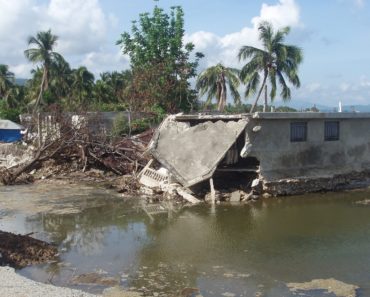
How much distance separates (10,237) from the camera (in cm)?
1013

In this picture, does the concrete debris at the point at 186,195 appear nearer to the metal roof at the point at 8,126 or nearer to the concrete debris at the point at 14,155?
the concrete debris at the point at 14,155

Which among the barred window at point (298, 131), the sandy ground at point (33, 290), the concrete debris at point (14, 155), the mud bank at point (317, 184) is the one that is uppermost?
the barred window at point (298, 131)

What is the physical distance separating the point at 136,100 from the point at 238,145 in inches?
580

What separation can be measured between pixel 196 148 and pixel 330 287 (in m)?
Answer: 8.92

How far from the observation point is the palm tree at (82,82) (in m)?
46.7

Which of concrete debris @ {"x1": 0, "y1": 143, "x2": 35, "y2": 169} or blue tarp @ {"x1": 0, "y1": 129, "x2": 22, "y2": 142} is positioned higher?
blue tarp @ {"x1": 0, "y1": 129, "x2": 22, "y2": 142}

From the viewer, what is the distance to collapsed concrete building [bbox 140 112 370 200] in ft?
53.4

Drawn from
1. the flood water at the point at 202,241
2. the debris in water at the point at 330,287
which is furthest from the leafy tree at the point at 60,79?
the debris in water at the point at 330,287

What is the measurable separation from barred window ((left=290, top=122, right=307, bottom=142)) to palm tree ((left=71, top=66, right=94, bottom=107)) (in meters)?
31.5

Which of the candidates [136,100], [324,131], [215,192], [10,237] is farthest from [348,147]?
[136,100]

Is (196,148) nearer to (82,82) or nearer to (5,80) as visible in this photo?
(82,82)

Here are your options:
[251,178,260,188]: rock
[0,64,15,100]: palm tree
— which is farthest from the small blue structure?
[251,178,260,188]: rock

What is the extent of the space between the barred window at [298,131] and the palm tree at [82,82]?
103 ft

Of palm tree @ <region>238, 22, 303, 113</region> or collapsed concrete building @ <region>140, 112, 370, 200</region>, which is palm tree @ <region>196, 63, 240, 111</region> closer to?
palm tree @ <region>238, 22, 303, 113</region>
